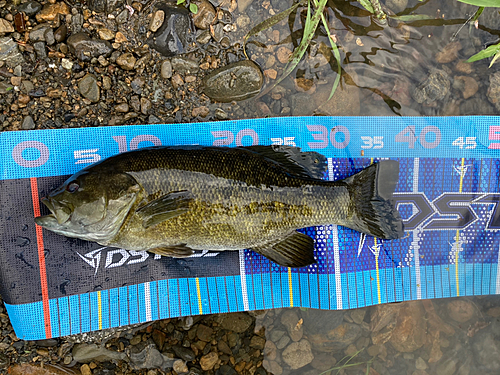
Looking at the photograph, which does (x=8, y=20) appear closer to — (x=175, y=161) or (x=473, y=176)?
(x=175, y=161)

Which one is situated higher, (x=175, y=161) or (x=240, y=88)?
(x=240, y=88)

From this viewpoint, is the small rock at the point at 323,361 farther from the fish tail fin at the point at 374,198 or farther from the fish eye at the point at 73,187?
the fish eye at the point at 73,187

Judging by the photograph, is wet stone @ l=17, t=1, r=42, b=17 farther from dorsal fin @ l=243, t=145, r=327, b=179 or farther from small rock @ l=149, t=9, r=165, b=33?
dorsal fin @ l=243, t=145, r=327, b=179

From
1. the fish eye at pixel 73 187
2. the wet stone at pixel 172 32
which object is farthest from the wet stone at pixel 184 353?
the wet stone at pixel 172 32

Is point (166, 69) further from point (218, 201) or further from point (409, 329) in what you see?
point (409, 329)

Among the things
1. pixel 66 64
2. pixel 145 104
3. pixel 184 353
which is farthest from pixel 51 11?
pixel 184 353

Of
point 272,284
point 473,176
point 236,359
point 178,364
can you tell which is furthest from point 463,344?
point 178,364

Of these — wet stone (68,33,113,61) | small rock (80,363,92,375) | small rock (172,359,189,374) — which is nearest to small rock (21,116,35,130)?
wet stone (68,33,113,61)
